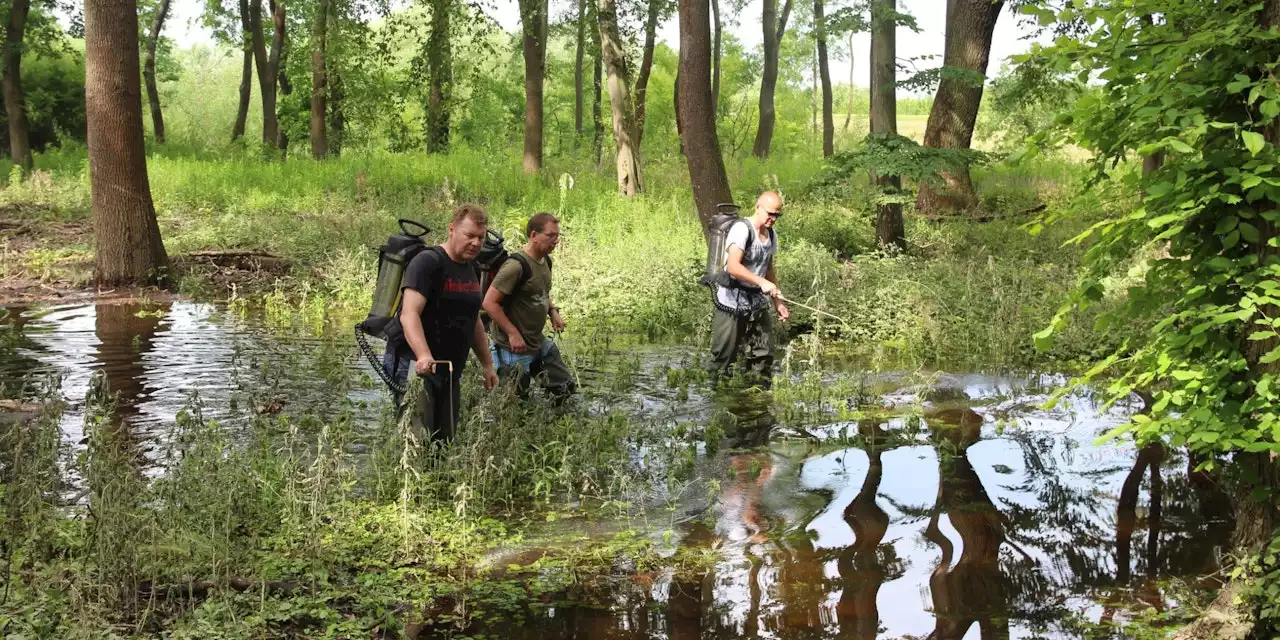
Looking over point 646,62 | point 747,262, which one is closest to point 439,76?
point 646,62

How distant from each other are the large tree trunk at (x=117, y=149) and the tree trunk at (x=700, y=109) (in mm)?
7338

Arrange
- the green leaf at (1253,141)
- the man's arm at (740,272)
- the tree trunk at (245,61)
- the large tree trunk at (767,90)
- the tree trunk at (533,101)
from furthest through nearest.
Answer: the tree trunk at (245,61) < the large tree trunk at (767,90) < the tree trunk at (533,101) < the man's arm at (740,272) < the green leaf at (1253,141)

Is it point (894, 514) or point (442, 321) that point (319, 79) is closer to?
point (442, 321)

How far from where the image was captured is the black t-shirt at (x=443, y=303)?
6.60 meters

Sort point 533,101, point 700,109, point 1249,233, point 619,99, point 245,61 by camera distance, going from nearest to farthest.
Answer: point 1249,233
point 700,109
point 619,99
point 533,101
point 245,61

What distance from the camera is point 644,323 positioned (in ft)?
45.8

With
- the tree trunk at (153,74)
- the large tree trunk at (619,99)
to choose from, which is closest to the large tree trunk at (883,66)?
the large tree trunk at (619,99)

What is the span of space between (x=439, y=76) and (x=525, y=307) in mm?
25203

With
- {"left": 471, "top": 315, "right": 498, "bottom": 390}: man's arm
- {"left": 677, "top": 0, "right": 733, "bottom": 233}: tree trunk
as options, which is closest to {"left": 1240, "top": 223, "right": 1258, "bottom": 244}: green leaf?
{"left": 471, "top": 315, "right": 498, "bottom": 390}: man's arm

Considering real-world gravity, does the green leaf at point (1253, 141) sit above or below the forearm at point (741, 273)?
above

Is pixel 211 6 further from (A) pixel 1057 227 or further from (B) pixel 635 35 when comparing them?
(A) pixel 1057 227

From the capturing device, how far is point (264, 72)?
35.2 metres

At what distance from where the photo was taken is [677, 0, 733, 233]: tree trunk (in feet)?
48.7

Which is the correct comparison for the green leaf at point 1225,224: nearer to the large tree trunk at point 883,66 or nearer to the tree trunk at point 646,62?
the large tree trunk at point 883,66
